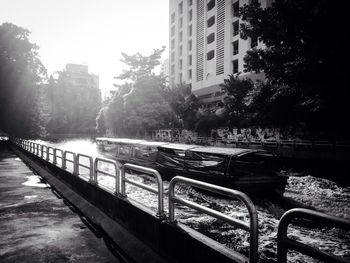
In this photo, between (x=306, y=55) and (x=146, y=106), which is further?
(x=146, y=106)

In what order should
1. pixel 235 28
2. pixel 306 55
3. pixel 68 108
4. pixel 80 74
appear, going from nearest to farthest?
pixel 306 55, pixel 235 28, pixel 68 108, pixel 80 74

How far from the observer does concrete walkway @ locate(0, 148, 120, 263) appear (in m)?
4.93

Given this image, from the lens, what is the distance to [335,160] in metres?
19.7

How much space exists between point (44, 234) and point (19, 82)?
4094cm

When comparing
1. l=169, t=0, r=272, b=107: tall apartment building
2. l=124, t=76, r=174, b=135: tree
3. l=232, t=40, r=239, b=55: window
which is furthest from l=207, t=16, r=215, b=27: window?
l=124, t=76, r=174, b=135: tree

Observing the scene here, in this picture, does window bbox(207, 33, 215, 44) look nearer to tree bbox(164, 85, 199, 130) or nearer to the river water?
tree bbox(164, 85, 199, 130)

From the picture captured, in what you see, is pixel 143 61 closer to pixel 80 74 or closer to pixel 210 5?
pixel 210 5

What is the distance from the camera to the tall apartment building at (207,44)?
43.0m

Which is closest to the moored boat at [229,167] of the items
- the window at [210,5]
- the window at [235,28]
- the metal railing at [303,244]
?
the metal railing at [303,244]

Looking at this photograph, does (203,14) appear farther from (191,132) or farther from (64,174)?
(64,174)

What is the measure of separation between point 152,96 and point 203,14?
57.0ft

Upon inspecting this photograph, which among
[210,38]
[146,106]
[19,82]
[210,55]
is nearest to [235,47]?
[210,55]

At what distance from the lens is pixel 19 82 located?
41.2 m

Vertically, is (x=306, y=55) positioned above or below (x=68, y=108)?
below
